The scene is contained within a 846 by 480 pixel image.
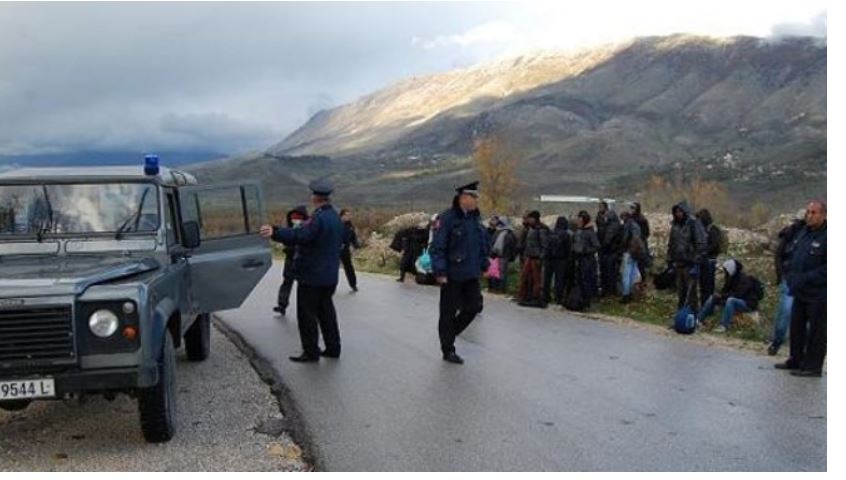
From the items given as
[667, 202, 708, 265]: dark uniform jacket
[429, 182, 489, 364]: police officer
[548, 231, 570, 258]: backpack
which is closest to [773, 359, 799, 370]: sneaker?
[429, 182, 489, 364]: police officer

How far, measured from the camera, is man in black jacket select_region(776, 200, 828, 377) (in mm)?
8984

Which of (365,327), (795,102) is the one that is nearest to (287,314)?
(365,327)

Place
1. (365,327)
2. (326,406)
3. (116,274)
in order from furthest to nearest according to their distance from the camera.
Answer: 1. (365,327)
2. (326,406)
3. (116,274)

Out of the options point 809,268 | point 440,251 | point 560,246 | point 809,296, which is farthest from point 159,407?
point 560,246

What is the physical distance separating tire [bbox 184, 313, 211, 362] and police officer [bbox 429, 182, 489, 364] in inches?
104

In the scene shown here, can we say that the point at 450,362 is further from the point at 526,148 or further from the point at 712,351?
the point at 526,148

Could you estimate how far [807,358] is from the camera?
904 centimetres

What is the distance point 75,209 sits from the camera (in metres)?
7.53

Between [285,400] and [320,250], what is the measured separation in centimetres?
215

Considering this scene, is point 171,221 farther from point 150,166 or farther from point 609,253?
point 609,253

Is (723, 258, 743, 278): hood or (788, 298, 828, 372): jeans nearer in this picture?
(788, 298, 828, 372): jeans

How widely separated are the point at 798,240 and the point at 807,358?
1.28 meters

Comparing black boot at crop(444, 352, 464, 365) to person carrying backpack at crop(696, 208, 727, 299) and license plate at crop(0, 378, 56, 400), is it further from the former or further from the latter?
person carrying backpack at crop(696, 208, 727, 299)

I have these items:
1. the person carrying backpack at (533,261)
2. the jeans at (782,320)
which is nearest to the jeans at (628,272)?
the person carrying backpack at (533,261)
